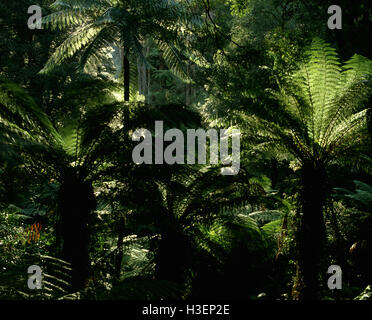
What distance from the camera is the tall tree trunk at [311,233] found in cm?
314

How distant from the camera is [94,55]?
5609 millimetres

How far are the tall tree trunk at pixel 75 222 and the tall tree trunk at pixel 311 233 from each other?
215 cm

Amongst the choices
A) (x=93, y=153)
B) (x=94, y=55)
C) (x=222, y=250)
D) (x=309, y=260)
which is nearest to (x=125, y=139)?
(x=93, y=153)

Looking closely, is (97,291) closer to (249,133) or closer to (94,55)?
(249,133)

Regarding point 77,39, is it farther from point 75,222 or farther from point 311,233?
point 311,233

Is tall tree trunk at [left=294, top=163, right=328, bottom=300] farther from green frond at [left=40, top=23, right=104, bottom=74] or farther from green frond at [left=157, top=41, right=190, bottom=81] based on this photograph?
green frond at [left=40, top=23, right=104, bottom=74]

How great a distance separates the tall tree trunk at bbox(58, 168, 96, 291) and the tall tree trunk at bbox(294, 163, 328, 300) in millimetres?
2148

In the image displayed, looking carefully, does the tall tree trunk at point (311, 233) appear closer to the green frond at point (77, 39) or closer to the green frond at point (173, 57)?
the green frond at point (173, 57)

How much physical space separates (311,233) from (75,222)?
233cm

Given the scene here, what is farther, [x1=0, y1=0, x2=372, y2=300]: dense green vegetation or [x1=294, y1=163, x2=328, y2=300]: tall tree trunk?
[x1=294, y1=163, x2=328, y2=300]: tall tree trunk

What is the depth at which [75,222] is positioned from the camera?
10.1ft

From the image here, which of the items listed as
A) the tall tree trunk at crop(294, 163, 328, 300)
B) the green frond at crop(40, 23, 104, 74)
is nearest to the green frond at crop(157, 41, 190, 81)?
the green frond at crop(40, 23, 104, 74)

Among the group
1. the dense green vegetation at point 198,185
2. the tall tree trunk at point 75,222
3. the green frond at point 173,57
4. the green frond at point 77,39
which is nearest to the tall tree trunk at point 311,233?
the dense green vegetation at point 198,185

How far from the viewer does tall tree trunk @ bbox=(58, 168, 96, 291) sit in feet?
9.97
